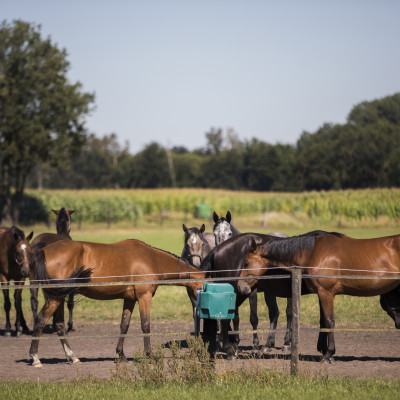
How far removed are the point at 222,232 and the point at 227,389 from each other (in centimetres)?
444

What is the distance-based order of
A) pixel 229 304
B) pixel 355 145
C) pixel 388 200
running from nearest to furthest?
pixel 229 304 → pixel 388 200 → pixel 355 145

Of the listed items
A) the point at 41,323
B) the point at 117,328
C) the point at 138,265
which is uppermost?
the point at 138,265

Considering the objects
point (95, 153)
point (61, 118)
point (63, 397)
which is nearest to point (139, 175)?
point (95, 153)

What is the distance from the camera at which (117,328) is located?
1238cm

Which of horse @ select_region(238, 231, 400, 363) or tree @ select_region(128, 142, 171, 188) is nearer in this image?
horse @ select_region(238, 231, 400, 363)

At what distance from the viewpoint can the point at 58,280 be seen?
852cm

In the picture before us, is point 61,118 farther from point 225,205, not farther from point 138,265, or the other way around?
point 138,265

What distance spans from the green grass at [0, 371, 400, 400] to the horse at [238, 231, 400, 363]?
166cm

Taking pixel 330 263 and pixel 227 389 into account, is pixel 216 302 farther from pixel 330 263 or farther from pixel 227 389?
pixel 330 263

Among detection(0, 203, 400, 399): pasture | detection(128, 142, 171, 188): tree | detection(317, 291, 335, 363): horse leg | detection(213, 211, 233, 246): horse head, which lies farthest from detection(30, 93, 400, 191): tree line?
detection(317, 291, 335, 363): horse leg

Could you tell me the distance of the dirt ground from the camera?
26.1 ft

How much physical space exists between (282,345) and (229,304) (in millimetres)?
3213

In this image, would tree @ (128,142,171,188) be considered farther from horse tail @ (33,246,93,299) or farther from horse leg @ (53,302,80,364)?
horse tail @ (33,246,93,299)

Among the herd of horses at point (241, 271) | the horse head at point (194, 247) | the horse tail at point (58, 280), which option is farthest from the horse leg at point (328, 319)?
the horse tail at point (58, 280)
